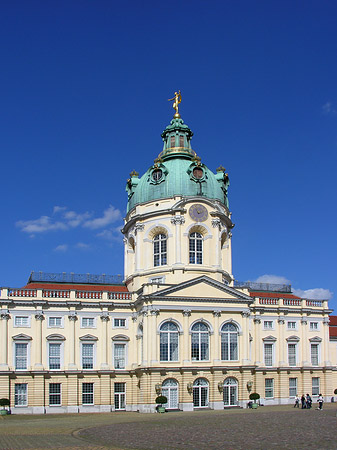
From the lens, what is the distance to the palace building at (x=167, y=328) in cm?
6162

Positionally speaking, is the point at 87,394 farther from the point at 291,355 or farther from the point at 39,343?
the point at 291,355

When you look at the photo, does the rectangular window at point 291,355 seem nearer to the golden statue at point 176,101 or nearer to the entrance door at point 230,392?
the entrance door at point 230,392

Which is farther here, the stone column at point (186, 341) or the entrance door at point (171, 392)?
the stone column at point (186, 341)

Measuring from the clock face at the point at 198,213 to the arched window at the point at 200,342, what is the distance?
12.3 meters

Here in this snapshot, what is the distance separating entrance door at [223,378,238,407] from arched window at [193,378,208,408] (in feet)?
7.02

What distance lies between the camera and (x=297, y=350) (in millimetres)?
72625

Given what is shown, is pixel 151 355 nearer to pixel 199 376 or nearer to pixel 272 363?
pixel 199 376

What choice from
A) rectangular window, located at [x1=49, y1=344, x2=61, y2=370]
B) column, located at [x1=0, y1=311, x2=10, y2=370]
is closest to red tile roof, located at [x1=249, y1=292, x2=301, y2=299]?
rectangular window, located at [x1=49, y1=344, x2=61, y2=370]

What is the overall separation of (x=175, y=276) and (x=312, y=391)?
21.8m

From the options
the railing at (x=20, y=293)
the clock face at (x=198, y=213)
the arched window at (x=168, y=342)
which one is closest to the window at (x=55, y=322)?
the railing at (x=20, y=293)

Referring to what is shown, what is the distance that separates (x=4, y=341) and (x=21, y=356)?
7.78ft

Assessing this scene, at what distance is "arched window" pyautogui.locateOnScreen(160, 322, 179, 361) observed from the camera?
61.7 meters

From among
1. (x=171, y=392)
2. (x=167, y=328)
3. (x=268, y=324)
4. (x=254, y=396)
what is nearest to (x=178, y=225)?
(x=167, y=328)

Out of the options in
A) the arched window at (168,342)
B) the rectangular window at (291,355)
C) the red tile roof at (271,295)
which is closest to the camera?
the arched window at (168,342)
